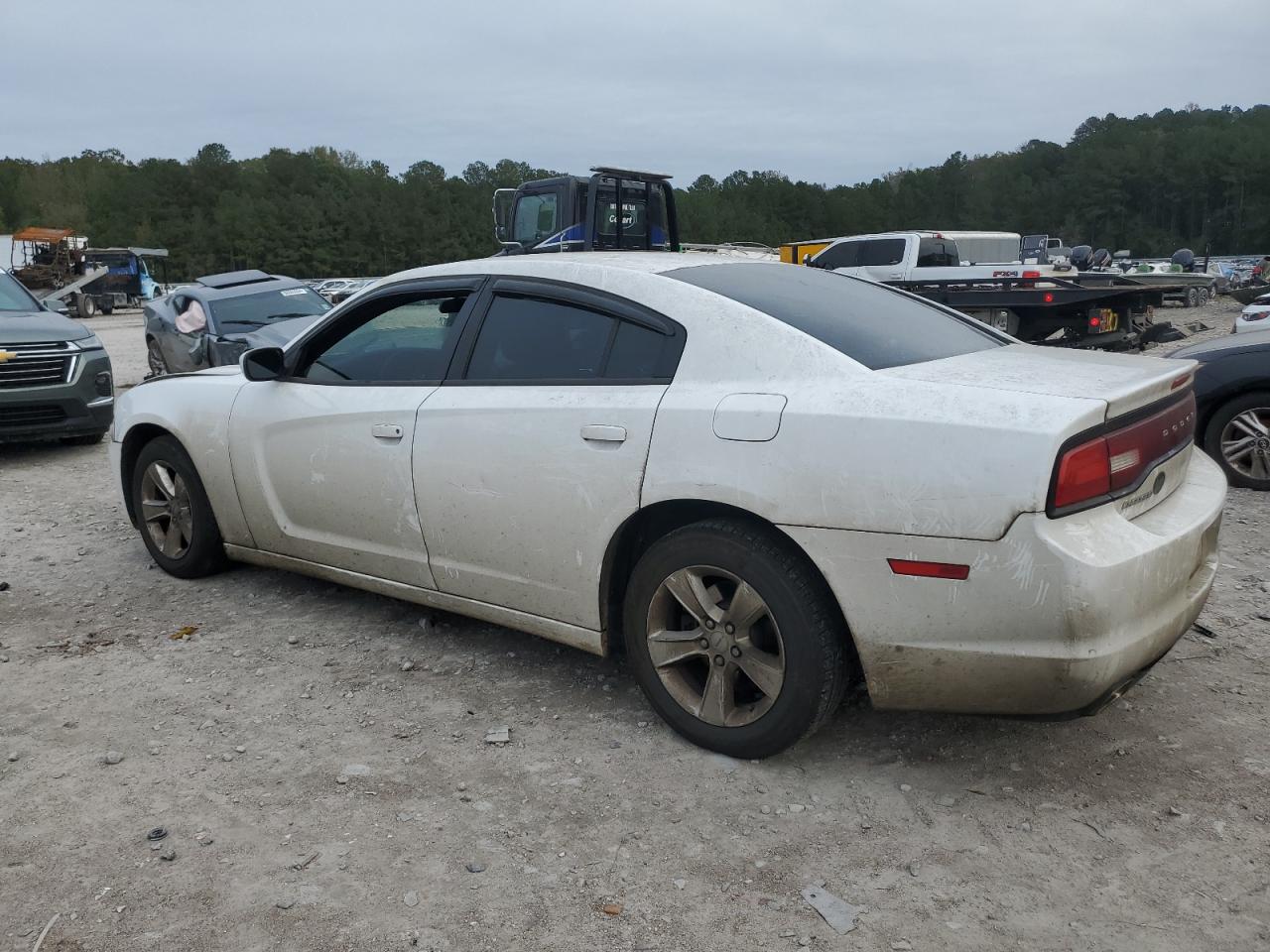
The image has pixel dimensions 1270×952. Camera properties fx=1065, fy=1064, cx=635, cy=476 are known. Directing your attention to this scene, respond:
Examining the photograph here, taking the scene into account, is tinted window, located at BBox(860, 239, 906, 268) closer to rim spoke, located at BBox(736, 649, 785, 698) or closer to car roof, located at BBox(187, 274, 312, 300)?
car roof, located at BBox(187, 274, 312, 300)

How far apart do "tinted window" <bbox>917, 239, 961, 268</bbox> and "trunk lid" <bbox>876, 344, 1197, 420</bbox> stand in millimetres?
17256

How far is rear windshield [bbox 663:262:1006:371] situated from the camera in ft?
10.6

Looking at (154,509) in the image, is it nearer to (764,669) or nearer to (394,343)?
(394,343)

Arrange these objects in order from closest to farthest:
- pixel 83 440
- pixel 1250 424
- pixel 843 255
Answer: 1. pixel 1250 424
2. pixel 83 440
3. pixel 843 255

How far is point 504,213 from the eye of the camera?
16.7 metres

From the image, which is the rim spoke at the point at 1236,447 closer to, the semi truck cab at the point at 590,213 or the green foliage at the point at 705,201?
the semi truck cab at the point at 590,213

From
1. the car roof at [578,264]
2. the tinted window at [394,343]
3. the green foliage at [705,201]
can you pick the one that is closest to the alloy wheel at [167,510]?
the tinted window at [394,343]

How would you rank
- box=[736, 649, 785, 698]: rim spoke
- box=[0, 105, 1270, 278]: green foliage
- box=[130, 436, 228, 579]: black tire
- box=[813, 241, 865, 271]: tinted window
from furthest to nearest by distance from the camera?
box=[0, 105, 1270, 278]: green foliage
box=[813, 241, 865, 271]: tinted window
box=[130, 436, 228, 579]: black tire
box=[736, 649, 785, 698]: rim spoke

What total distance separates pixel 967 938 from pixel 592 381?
1930 millimetres

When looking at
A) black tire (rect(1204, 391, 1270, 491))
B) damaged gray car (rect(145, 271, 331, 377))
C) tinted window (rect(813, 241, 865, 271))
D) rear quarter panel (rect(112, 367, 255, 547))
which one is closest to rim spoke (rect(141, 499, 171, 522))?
rear quarter panel (rect(112, 367, 255, 547))

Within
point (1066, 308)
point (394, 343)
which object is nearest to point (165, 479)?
point (394, 343)

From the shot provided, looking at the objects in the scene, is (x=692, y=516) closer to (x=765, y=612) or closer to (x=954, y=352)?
(x=765, y=612)

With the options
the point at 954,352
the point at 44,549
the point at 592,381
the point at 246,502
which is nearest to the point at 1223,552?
the point at 954,352

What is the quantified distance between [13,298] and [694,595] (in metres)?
9.04
